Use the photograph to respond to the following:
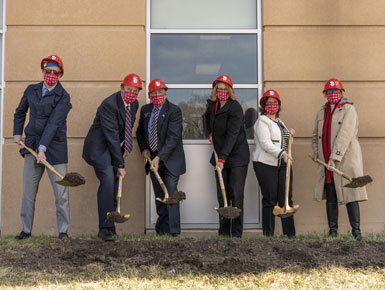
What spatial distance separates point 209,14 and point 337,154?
273 centimetres

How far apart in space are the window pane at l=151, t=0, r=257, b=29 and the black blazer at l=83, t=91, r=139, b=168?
1781mm

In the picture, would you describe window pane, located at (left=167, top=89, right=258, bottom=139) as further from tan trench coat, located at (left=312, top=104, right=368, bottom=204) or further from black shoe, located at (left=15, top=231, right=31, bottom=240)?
black shoe, located at (left=15, top=231, right=31, bottom=240)

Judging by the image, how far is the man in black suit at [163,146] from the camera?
601cm

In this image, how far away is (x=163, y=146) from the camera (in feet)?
19.9

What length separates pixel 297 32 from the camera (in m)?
6.80

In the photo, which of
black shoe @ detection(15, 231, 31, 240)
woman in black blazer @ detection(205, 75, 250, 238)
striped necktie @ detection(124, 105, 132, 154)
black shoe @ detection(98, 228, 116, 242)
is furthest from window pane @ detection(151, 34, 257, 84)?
black shoe @ detection(15, 231, 31, 240)

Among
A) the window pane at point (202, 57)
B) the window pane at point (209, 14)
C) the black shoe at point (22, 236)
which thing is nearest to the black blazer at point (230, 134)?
the window pane at point (202, 57)

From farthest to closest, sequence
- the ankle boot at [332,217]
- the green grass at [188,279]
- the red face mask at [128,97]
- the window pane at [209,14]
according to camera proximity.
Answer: the window pane at [209,14] < the ankle boot at [332,217] < the red face mask at [128,97] < the green grass at [188,279]

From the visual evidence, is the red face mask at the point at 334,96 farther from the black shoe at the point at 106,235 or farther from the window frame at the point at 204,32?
the black shoe at the point at 106,235

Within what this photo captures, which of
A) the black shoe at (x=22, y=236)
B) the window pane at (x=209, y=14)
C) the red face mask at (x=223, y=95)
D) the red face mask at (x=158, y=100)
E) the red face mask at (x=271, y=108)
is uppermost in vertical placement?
the window pane at (x=209, y=14)

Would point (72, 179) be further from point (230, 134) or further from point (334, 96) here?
point (334, 96)

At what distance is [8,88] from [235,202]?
348cm

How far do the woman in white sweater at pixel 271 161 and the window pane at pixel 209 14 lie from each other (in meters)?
1.40

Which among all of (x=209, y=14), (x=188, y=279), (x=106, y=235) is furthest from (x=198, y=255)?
(x=209, y=14)
